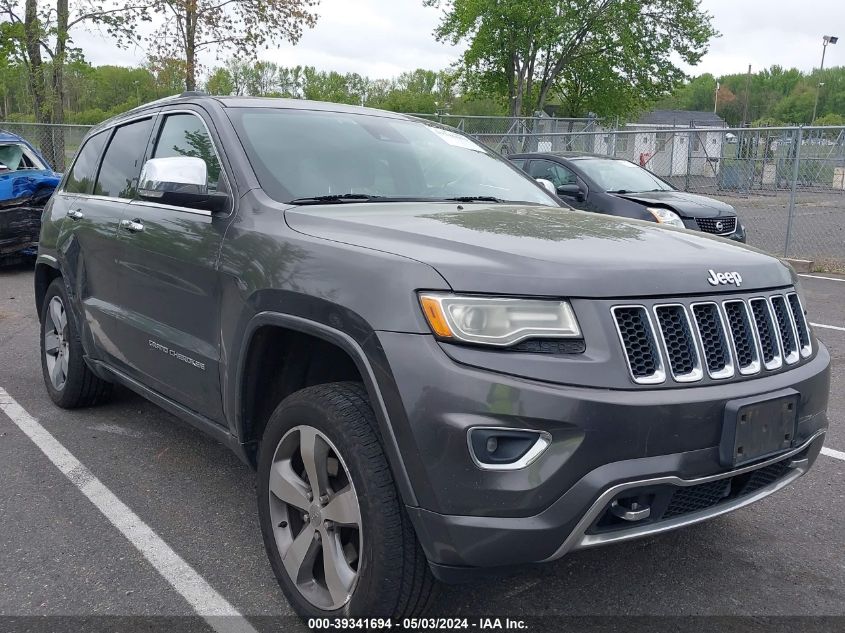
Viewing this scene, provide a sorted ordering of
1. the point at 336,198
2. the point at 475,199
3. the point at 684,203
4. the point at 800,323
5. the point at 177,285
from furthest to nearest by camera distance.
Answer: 1. the point at 684,203
2. the point at 475,199
3. the point at 177,285
4. the point at 336,198
5. the point at 800,323

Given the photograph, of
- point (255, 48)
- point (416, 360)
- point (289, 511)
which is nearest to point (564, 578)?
point (289, 511)

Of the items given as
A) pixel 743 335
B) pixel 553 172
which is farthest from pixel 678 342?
pixel 553 172

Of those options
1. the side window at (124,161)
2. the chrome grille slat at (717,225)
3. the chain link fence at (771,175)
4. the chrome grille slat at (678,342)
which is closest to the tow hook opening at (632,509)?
the chrome grille slat at (678,342)

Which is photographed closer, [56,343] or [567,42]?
[56,343]

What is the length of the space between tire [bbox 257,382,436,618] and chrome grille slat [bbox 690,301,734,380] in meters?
0.97

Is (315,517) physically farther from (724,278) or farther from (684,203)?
(684,203)

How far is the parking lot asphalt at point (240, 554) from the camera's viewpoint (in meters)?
2.79

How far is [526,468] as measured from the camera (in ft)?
6.81

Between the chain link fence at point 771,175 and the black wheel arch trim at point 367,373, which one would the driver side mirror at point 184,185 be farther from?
the chain link fence at point 771,175

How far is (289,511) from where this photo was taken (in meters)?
2.71

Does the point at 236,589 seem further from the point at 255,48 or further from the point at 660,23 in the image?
the point at 660,23

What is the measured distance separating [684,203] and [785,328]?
7383mm

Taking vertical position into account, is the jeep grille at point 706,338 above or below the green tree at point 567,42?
below

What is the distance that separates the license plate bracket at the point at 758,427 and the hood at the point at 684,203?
734 centimetres
